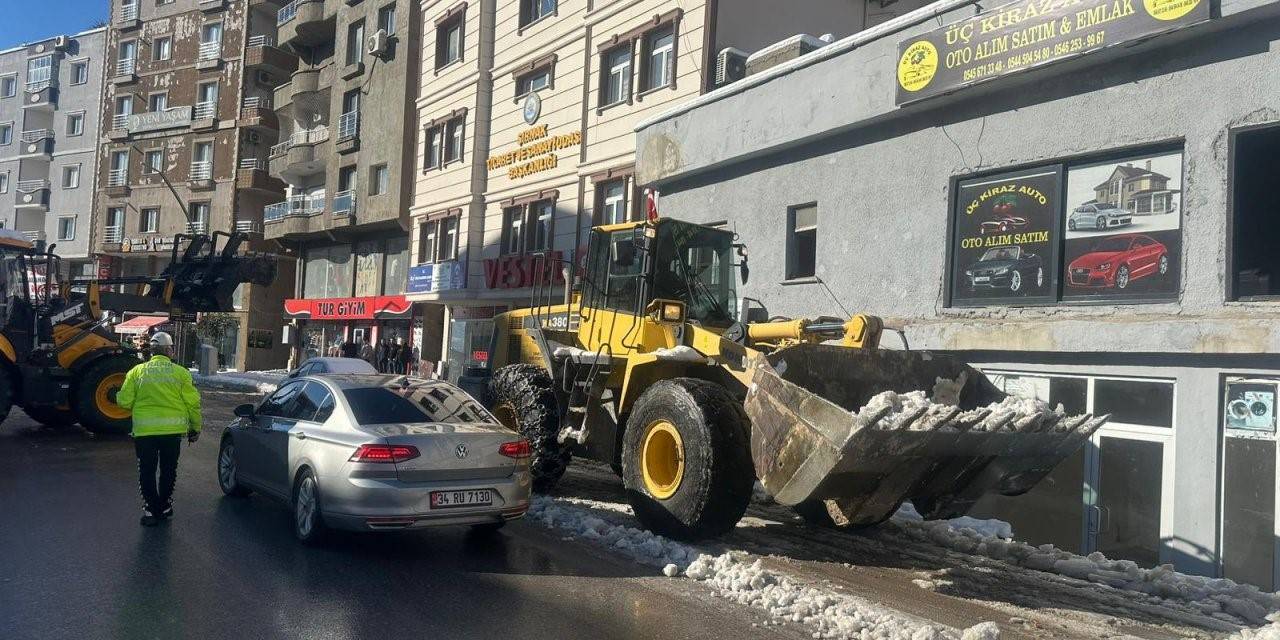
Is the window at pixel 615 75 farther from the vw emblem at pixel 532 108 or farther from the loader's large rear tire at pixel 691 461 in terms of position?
the loader's large rear tire at pixel 691 461

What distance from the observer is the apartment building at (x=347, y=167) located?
102 ft

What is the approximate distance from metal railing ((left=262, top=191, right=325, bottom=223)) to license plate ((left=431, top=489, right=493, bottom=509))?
30581mm

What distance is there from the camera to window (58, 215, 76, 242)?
171 ft

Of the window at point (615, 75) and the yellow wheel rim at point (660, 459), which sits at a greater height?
the window at point (615, 75)

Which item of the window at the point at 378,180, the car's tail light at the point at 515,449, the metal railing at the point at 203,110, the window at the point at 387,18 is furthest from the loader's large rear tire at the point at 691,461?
the metal railing at the point at 203,110

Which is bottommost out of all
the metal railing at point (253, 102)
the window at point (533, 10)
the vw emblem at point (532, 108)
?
the vw emblem at point (532, 108)

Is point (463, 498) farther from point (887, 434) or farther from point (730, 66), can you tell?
point (730, 66)

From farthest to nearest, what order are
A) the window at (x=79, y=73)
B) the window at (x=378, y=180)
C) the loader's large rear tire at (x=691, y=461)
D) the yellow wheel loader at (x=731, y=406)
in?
the window at (x=79, y=73) < the window at (x=378, y=180) < the loader's large rear tire at (x=691, y=461) < the yellow wheel loader at (x=731, y=406)

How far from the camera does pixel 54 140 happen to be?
53938 mm

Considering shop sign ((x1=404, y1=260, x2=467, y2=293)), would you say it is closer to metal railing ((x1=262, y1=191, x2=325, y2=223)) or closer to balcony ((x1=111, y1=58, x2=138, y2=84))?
metal railing ((x1=262, y1=191, x2=325, y2=223))

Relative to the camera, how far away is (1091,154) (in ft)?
32.9

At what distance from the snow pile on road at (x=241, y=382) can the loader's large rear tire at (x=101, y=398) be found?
40.9 ft

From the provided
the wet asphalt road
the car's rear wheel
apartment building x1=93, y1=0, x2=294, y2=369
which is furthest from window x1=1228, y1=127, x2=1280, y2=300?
apartment building x1=93, y1=0, x2=294, y2=369

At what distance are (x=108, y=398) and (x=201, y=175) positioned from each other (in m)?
34.1
